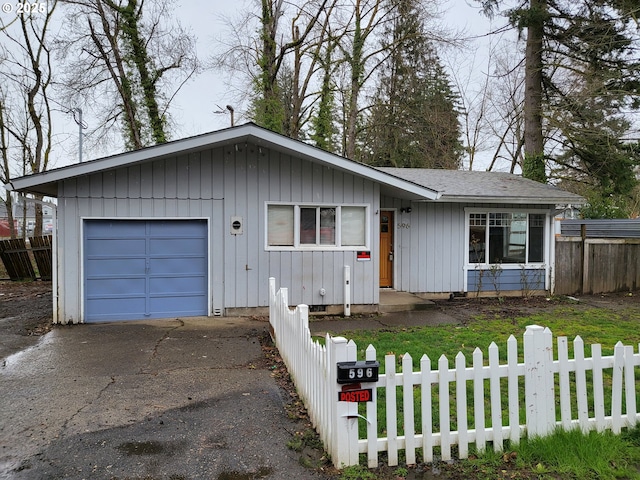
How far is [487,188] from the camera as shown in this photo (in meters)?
11.4

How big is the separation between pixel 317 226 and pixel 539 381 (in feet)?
19.9

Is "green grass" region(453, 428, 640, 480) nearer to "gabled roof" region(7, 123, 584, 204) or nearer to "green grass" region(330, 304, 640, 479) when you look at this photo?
"green grass" region(330, 304, 640, 479)

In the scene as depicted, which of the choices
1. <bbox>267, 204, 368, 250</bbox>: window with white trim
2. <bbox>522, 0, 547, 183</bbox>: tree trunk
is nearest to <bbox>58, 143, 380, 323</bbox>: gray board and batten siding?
<bbox>267, 204, 368, 250</bbox>: window with white trim

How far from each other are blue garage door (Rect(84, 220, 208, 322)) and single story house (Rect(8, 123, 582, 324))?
0.06 feet

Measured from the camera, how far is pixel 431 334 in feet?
23.1

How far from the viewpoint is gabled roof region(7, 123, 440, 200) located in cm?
741

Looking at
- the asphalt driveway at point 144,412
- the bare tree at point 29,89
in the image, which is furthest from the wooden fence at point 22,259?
the asphalt driveway at point 144,412

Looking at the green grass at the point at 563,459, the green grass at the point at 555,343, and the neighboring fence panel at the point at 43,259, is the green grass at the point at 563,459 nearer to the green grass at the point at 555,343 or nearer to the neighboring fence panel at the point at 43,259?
the green grass at the point at 555,343

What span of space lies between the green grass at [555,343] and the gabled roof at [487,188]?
9.21 feet

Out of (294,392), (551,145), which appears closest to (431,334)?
(294,392)

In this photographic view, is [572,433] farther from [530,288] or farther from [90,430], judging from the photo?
[530,288]

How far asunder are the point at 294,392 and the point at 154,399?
1.42 metres
